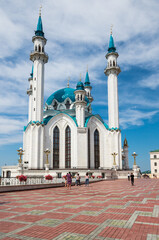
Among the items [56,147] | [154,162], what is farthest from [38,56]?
[154,162]

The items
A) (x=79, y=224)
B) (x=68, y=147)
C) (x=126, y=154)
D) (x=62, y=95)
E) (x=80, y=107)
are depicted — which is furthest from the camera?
(x=126, y=154)

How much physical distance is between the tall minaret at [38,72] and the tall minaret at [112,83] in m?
15.7

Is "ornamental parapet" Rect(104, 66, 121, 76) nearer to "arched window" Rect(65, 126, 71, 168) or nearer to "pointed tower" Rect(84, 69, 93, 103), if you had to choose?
"pointed tower" Rect(84, 69, 93, 103)

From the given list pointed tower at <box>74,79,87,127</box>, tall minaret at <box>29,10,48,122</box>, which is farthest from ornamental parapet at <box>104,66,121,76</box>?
tall minaret at <box>29,10,48,122</box>

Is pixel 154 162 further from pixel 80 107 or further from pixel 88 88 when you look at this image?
Result: pixel 80 107

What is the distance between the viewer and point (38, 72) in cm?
4544

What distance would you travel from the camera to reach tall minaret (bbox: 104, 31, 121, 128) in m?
48.8

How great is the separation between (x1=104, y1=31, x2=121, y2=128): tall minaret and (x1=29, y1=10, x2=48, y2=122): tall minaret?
1565cm

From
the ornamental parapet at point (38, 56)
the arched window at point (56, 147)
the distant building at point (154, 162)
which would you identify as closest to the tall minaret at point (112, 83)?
the arched window at point (56, 147)

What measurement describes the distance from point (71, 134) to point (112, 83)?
15.8m

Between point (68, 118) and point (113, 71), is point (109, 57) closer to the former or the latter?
point (113, 71)

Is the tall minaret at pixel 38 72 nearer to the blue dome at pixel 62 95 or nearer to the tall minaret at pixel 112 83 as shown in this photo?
the blue dome at pixel 62 95

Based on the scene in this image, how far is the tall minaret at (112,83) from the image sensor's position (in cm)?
4878

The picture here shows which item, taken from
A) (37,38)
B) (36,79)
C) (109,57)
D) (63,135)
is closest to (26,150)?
(63,135)
